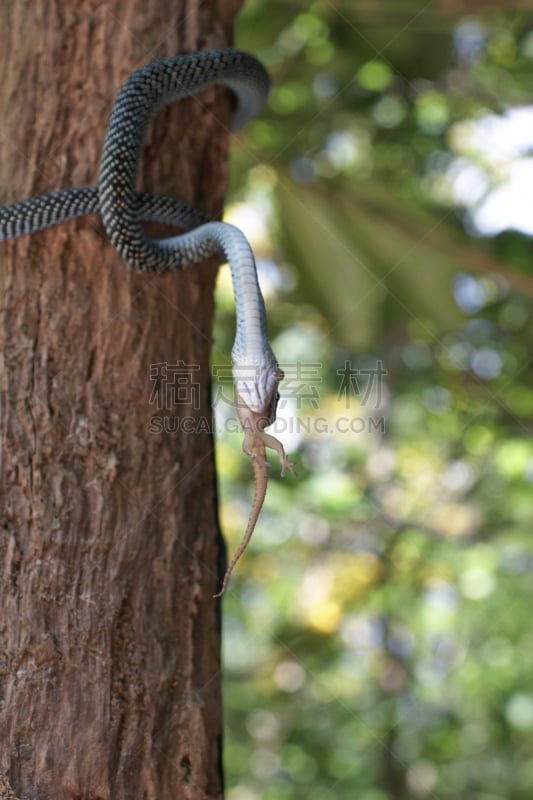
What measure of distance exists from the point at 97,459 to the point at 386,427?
4.06 m

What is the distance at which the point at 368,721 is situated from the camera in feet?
17.9

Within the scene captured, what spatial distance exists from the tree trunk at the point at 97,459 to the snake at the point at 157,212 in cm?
5

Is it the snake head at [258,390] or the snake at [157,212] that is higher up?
the snake at [157,212]

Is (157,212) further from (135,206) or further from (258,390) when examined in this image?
(258,390)

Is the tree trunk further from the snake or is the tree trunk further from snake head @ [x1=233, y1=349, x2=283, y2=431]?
snake head @ [x1=233, y1=349, x2=283, y2=431]

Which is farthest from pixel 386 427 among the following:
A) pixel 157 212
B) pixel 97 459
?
pixel 97 459

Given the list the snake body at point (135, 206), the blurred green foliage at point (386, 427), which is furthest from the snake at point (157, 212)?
the blurred green foliage at point (386, 427)

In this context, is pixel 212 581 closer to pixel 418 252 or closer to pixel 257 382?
pixel 257 382

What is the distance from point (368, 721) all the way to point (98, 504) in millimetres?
4606

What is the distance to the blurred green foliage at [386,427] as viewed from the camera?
3.53 meters

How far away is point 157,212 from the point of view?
156cm

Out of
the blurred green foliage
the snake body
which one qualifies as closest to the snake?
the snake body

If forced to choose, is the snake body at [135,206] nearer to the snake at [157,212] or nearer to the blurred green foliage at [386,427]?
the snake at [157,212]

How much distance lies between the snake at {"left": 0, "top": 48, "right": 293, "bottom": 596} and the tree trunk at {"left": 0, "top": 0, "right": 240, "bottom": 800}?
5 cm
